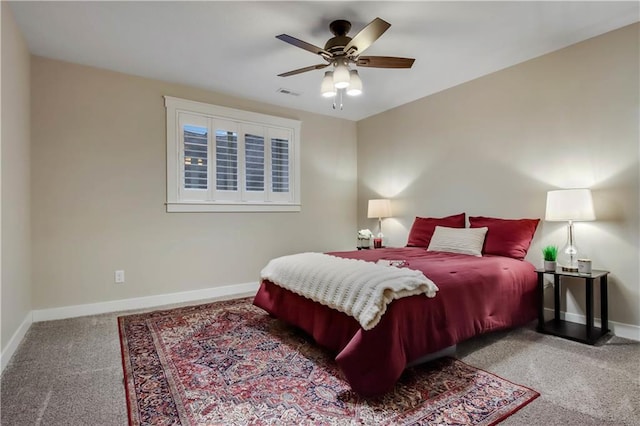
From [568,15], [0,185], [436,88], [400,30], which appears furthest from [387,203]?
[0,185]

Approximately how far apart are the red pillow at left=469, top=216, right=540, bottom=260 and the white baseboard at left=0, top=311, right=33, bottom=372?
393 centimetres

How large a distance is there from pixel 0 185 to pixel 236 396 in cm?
207

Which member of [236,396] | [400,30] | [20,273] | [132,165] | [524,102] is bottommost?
[236,396]

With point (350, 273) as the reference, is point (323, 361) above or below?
below

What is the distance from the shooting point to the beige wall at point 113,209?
10.5 feet

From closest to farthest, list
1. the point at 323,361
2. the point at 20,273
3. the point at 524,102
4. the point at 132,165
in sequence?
the point at 323,361
the point at 20,273
the point at 524,102
the point at 132,165

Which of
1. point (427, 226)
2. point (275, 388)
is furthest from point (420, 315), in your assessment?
point (427, 226)

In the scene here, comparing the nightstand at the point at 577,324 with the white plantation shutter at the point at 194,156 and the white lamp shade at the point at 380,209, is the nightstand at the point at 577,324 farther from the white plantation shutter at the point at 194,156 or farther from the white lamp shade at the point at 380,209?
the white plantation shutter at the point at 194,156

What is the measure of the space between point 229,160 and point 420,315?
3101 mm

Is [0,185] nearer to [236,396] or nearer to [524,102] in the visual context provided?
[236,396]

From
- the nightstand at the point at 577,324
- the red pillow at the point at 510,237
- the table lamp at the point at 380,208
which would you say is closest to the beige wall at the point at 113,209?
the table lamp at the point at 380,208

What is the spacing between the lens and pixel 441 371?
2082mm

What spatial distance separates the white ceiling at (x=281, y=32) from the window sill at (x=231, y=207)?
4.71 ft

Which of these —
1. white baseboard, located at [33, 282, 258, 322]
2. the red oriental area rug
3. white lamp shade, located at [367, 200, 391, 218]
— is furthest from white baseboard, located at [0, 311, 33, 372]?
white lamp shade, located at [367, 200, 391, 218]
